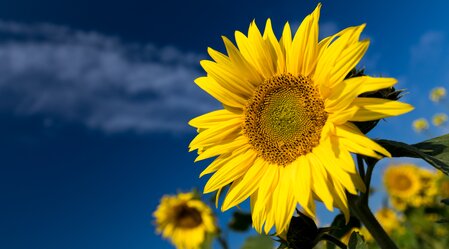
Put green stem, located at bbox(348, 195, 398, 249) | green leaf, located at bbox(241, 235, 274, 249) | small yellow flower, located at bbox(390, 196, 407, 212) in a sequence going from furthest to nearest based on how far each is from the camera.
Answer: small yellow flower, located at bbox(390, 196, 407, 212), green leaf, located at bbox(241, 235, 274, 249), green stem, located at bbox(348, 195, 398, 249)

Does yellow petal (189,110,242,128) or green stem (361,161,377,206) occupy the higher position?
yellow petal (189,110,242,128)

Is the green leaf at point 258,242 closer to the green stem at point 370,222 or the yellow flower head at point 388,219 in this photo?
the green stem at point 370,222

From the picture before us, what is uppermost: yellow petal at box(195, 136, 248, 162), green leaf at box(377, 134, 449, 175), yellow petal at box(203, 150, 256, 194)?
yellow petal at box(195, 136, 248, 162)

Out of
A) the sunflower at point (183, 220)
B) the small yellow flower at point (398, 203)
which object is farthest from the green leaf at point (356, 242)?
the small yellow flower at point (398, 203)

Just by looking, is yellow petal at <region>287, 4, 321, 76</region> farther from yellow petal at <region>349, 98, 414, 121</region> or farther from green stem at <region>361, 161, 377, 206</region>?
green stem at <region>361, 161, 377, 206</region>

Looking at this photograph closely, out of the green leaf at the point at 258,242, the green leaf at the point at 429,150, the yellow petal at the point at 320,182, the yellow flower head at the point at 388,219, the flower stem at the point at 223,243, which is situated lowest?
the yellow flower head at the point at 388,219

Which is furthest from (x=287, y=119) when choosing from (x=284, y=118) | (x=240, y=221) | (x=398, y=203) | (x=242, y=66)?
(x=398, y=203)

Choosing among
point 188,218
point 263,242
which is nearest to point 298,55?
point 263,242

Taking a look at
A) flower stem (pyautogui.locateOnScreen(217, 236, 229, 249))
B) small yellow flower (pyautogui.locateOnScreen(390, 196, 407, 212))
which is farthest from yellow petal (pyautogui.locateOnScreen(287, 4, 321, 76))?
small yellow flower (pyautogui.locateOnScreen(390, 196, 407, 212))
